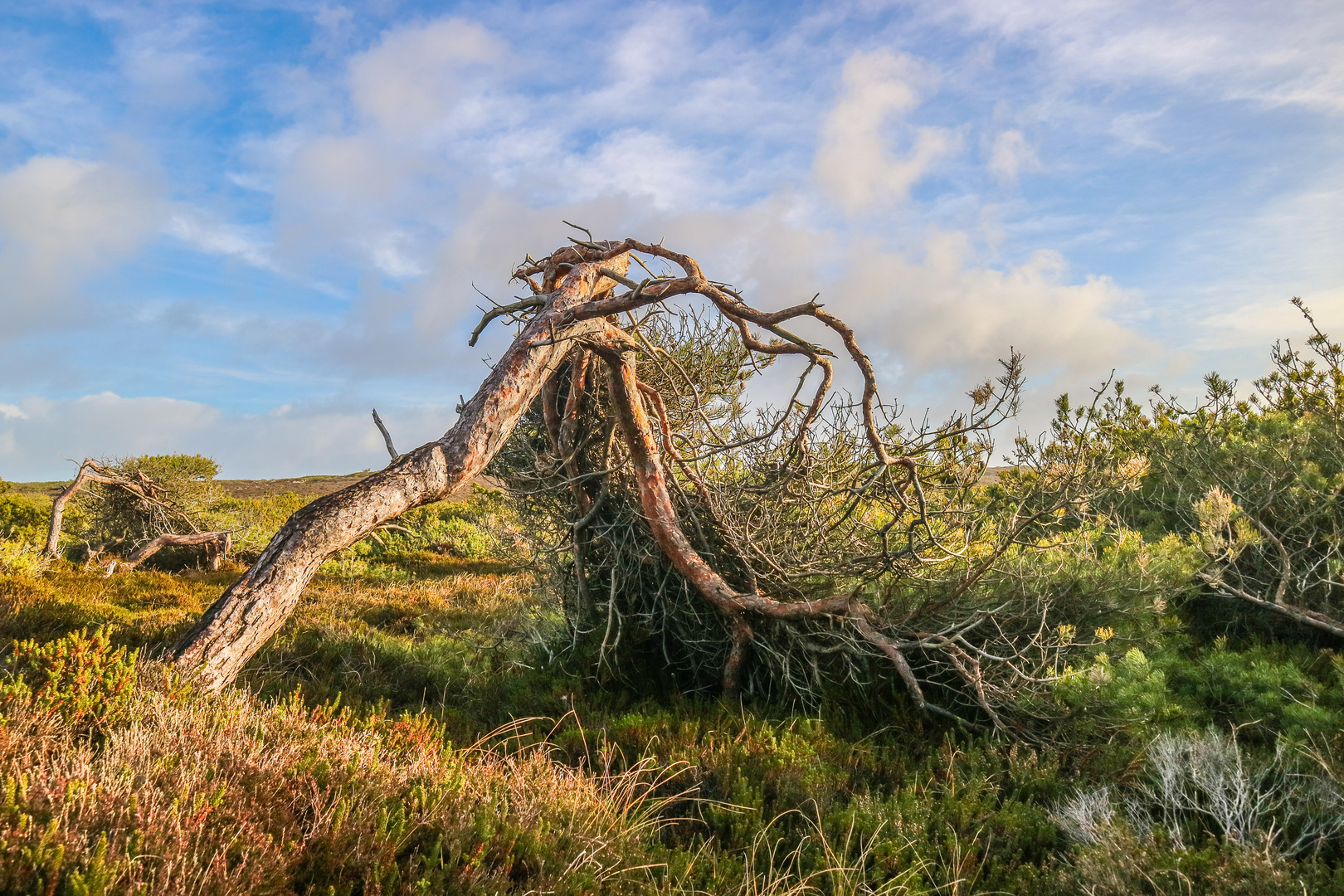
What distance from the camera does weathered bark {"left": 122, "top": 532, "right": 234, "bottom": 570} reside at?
1263cm

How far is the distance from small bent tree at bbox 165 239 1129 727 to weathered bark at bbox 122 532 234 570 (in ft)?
28.5

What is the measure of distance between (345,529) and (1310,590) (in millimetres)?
9359

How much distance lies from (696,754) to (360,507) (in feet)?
9.25

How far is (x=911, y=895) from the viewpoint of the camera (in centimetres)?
341

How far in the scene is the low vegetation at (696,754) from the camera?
287cm

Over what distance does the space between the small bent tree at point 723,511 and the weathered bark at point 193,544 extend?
8690 millimetres

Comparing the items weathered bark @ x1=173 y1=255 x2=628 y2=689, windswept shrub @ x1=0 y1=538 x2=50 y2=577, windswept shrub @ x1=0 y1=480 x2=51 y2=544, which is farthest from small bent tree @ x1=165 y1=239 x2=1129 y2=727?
windswept shrub @ x1=0 y1=480 x2=51 y2=544

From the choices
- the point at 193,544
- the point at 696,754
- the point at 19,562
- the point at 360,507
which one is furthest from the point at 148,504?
the point at 696,754

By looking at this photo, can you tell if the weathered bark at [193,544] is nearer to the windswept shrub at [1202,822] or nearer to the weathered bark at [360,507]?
the weathered bark at [360,507]

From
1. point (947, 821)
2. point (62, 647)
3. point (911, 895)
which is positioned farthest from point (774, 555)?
point (62, 647)

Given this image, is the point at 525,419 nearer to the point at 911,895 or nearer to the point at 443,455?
the point at 443,455

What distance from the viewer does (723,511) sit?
6.33m

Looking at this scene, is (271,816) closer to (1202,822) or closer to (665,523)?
(665,523)

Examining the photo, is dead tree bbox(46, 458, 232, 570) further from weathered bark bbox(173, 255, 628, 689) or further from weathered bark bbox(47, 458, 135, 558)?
weathered bark bbox(173, 255, 628, 689)
